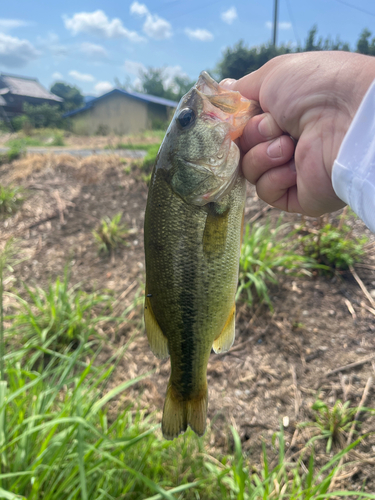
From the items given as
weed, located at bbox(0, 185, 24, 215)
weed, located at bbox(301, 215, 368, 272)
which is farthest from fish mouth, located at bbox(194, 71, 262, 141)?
weed, located at bbox(0, 185, 24, 215)

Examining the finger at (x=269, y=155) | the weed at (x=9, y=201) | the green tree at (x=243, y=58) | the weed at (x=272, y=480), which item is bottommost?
the weed at (x=272, y=480)

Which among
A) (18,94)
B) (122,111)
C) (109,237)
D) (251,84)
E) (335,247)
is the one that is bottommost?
(109,237)

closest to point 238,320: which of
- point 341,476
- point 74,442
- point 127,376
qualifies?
point 127,376

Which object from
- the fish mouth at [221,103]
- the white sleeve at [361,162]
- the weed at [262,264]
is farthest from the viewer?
the weed at [262,264]

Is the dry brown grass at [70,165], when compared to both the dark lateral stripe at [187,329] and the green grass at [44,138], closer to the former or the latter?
the dark lateral stripe at [187,329]

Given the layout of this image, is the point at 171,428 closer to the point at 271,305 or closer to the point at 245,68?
the point at 271,305

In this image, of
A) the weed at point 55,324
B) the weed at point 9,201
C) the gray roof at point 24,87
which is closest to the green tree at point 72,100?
the gray roof at point 24,87

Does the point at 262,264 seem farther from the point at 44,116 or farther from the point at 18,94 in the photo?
the point at 18,94

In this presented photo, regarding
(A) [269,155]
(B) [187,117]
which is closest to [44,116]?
(B) [187,117]
